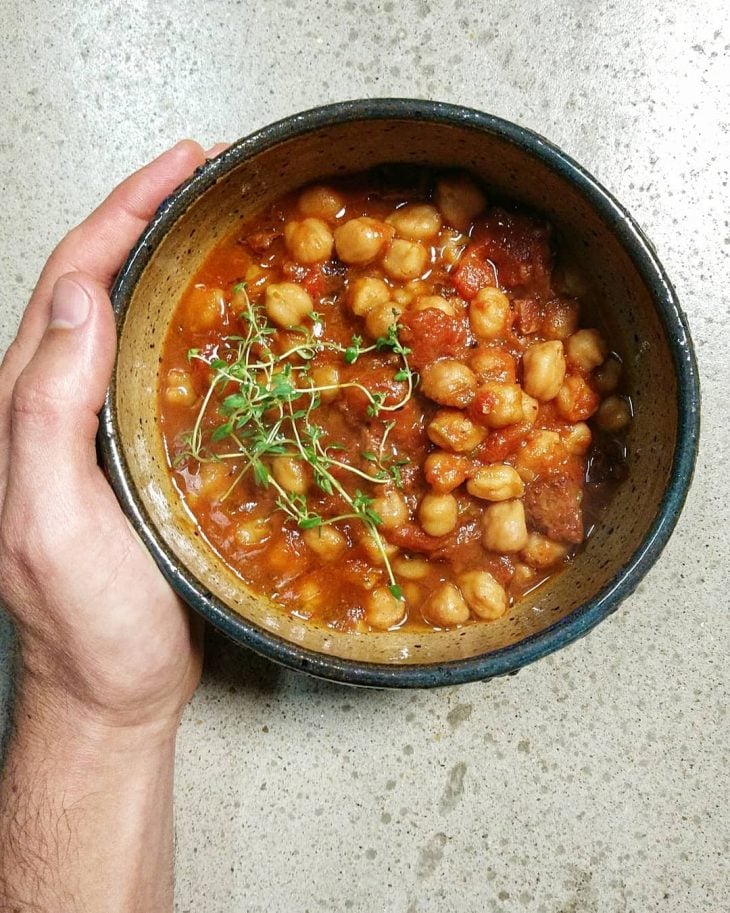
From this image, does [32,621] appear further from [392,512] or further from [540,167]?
[540,167]

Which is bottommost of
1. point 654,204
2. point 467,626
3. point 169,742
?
point 169,742

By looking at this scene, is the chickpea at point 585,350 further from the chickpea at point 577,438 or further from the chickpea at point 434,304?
the chickpea at point 434,304

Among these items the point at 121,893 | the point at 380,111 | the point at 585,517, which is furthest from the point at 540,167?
the point at 121,893


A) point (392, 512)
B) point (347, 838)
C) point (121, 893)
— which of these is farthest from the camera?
point (347, 838)

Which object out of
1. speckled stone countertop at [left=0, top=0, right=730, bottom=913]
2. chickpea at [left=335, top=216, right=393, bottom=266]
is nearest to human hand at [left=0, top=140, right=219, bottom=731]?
speckled stone countertop at [left=0, top=0, right=730, bottom=913]

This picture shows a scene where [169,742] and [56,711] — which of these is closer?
[56,711]

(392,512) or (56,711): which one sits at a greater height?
(392,512)

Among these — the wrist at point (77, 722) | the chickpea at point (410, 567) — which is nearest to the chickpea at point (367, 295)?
the chickpea at point (410, 567)
